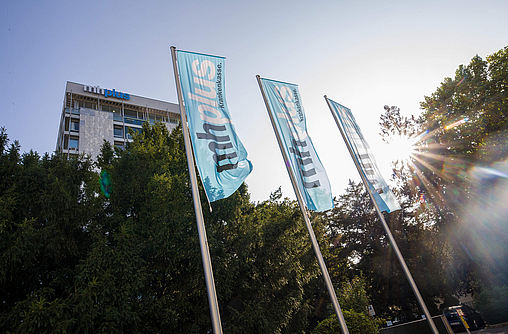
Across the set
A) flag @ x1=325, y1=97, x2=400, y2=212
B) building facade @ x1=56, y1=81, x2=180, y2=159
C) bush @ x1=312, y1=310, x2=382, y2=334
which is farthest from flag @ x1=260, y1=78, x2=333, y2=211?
building facade @ x1=56, y1=81, x2=180, y2=159

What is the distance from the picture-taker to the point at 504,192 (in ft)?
68.2

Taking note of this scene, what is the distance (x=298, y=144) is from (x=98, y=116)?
39.3 metres

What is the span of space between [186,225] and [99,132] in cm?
3228

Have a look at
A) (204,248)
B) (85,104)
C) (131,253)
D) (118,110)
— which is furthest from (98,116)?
(204,248)

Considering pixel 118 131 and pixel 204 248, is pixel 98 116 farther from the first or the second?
pixel 204 248

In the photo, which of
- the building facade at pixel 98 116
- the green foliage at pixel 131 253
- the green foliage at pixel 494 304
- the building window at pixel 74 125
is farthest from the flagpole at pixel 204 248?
the building window at pixel 74 125

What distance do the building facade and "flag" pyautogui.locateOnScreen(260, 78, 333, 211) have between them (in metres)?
27.5

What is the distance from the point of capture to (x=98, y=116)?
41531 millimetres

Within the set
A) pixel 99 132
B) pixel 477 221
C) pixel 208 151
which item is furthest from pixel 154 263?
pixel 99 132

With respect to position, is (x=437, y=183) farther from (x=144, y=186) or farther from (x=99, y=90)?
(x=99, y=90)

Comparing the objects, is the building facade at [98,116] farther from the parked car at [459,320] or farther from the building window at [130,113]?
the parked car at [459,320]

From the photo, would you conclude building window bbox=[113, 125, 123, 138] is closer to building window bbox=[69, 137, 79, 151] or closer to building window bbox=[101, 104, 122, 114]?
building window bbox=[101, 104, 122, 114]

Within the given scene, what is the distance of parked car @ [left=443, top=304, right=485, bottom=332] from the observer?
26.6 m

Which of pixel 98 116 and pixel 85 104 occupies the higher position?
pixel 85 104
